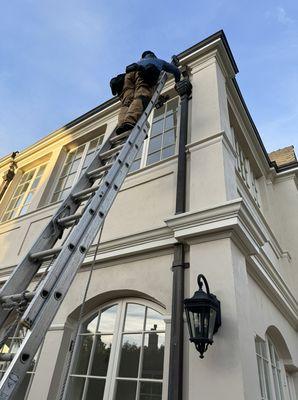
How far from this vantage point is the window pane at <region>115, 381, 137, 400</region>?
9.82 feet

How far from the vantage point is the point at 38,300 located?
1510 millimetres

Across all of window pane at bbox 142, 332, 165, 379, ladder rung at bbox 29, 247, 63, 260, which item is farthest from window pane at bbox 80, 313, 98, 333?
ladder rung at bbox 29, 247, 63, 260

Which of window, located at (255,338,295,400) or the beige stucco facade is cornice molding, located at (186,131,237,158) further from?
window, located at (255,338,295,400)

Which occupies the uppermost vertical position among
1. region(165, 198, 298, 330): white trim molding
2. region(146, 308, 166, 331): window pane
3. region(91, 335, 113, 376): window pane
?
region(165, 198, 298, 330): white trim molding

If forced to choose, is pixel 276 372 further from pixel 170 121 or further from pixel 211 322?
pixel 170 121

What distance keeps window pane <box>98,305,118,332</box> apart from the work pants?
7.56ft

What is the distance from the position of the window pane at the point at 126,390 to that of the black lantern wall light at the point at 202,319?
996 millimetres

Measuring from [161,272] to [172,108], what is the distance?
351 centimetres

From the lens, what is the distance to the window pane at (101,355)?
334 centimetres

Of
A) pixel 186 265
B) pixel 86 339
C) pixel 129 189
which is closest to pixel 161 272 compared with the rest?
pixel 186 265

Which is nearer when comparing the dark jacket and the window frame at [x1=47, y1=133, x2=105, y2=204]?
the dark jacket

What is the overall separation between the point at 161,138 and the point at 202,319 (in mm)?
3566

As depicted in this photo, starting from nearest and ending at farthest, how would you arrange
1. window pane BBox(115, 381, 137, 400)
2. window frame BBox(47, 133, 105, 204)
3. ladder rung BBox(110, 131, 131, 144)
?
window pane BBox(115, 381, 137, 400), ladder rung BBox(110, 131, 131, 144), window frame BBox(47, 133, 105, 204)

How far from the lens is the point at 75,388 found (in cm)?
340
